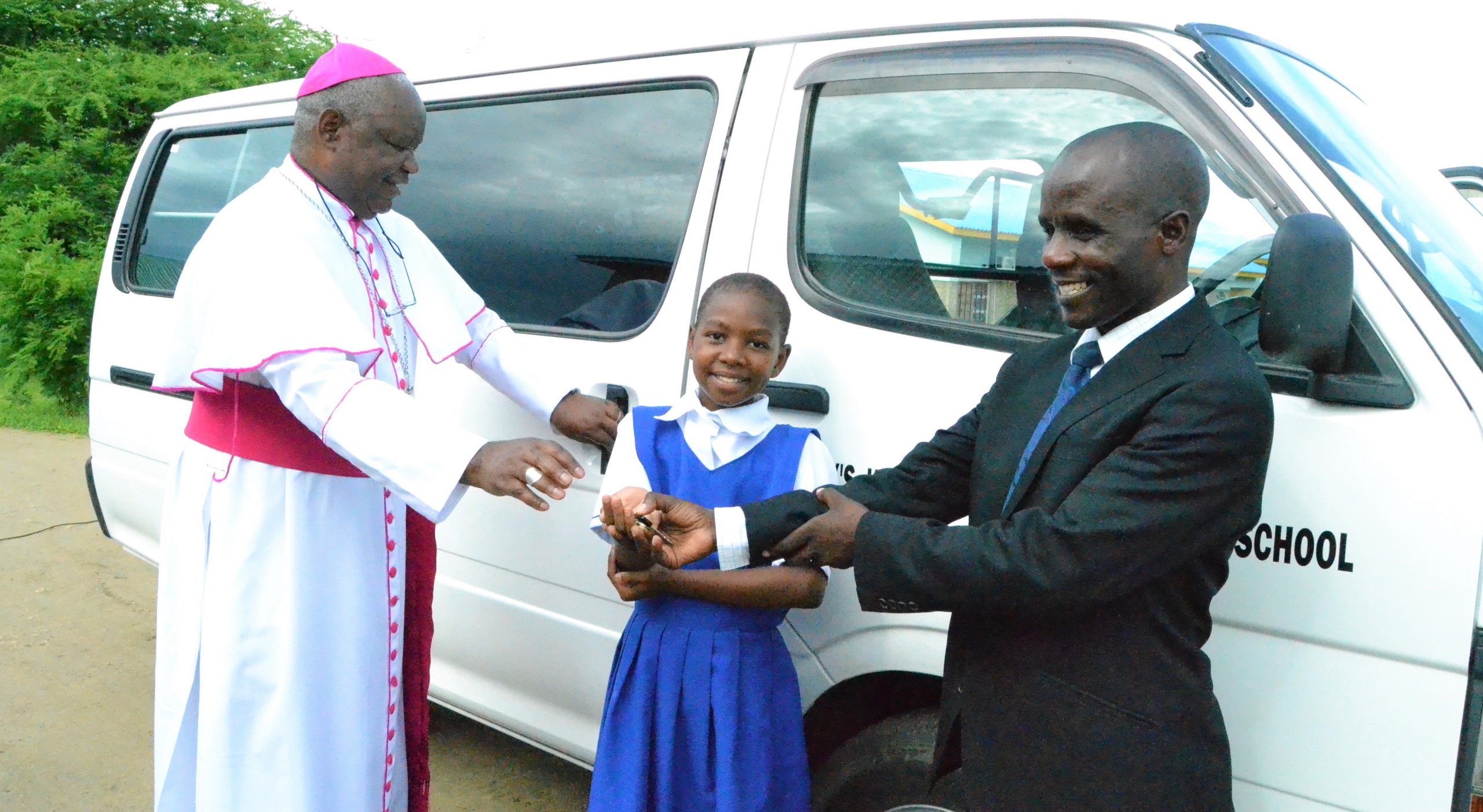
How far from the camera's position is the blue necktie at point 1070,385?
168 centimetres

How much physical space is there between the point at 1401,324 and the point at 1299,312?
227 millimetres

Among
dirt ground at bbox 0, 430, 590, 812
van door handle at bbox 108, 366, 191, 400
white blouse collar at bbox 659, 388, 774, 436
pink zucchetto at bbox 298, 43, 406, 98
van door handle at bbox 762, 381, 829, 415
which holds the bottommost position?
dirt ground at bbox 0, 430, 590, 812

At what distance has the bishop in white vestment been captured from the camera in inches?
84.7

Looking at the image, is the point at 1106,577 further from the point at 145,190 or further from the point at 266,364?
the point at 145,190

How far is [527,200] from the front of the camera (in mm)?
2986

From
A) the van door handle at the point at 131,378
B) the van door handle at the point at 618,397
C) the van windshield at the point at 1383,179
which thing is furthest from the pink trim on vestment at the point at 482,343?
the van windshield at the point at 1383,179

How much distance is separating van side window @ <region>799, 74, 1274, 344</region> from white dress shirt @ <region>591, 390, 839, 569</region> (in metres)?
0.33

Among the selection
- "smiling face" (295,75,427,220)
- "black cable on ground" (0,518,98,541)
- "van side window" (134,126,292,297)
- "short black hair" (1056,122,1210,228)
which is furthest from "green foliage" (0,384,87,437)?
"short black hair" (1056,122,1210,228)

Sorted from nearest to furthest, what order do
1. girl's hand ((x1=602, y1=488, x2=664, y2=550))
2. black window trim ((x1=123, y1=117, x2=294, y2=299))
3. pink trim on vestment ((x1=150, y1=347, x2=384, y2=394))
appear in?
girl's hand ((x1=602, y1=488, x2=664, y2=550)), pink trim on vestment ((x1=150, y1=347, x2=384, y2=394)), black window trim ((x1=123, y1=117, x2=294, y2=299))

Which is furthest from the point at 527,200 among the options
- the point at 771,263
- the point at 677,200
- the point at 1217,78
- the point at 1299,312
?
the point at 1299,312

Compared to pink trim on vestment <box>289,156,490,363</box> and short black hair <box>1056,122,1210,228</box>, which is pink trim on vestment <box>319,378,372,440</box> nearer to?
pink trim on vestment <box>289,156,490,363</box>

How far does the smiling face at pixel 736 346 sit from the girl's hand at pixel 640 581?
1.15 ft

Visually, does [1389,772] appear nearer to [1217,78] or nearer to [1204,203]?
[1204,203]

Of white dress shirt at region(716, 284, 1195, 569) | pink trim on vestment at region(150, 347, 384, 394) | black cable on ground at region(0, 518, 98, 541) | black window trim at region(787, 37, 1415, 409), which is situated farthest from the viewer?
black cable on ground at region(0, 518, 98, 541)
